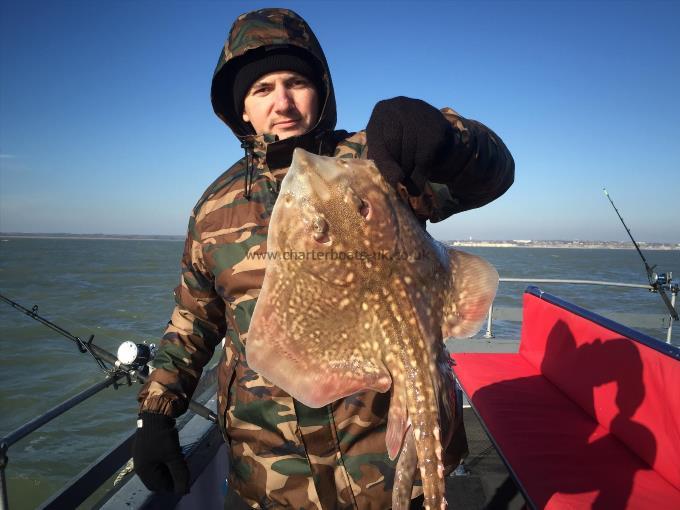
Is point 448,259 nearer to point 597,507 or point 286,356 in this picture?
point 286,356

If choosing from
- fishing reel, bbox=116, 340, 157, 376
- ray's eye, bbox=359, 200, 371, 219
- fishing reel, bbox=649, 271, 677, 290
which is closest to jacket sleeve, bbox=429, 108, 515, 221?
ray's eye, bbox=359, 200, 371, 219

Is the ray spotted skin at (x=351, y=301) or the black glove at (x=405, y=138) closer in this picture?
the ray spotted skin at (x=351, y=301)

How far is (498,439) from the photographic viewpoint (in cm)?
392

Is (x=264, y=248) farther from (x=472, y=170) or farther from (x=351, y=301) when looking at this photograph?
(x=472, y=170)

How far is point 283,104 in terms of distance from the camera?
91.7 inches

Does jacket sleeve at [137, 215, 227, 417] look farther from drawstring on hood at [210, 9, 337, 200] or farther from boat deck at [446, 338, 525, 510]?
boat deck at [446, 338, 525, 510]

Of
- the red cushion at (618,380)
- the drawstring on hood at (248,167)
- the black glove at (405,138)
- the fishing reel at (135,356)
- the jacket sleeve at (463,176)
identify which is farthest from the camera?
the fishing reel at (135,356)

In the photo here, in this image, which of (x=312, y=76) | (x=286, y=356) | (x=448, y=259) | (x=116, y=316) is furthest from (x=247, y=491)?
(x=116, y=316)

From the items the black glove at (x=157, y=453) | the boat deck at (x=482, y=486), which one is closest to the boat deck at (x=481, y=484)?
the boat deck at (x=482, y=486)

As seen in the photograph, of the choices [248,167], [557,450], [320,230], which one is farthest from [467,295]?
[557,450]

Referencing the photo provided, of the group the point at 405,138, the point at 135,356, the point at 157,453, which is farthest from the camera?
the point at 135,356

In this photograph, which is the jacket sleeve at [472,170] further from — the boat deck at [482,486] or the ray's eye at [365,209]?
the boat deck at [482,486]

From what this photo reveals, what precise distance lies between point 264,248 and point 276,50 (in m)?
1.23

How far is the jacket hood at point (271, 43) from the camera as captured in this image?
2389 mm
